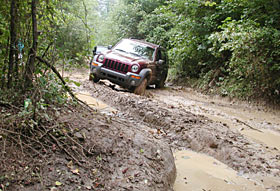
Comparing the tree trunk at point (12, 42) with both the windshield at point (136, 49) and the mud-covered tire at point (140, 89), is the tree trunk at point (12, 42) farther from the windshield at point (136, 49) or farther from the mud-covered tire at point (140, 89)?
the windshield at point (136, 49)

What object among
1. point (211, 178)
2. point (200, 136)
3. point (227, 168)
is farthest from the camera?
point (200, 136)

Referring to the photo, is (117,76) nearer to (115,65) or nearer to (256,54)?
(115,65)

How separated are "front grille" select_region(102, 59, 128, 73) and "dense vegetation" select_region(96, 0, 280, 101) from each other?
355cm

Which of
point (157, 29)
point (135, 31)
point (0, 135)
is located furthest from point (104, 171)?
point (135, 31)

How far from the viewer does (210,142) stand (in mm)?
4797

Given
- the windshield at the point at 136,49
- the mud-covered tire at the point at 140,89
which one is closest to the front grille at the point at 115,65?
the mud-covered tire at the point at 140,89

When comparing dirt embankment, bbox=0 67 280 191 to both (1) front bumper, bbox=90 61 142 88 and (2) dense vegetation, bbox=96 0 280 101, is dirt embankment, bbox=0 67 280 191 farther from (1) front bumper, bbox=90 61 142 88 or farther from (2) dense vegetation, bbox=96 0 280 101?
(2) dense vegetation, bbox=96 0 280 101

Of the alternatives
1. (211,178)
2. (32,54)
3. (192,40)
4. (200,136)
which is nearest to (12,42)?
(32,54)

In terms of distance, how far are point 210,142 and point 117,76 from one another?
→ 4.64 meters

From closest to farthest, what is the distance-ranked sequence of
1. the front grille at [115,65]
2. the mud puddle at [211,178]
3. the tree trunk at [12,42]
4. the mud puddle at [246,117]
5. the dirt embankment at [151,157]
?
the dirt embankment at [151,157] → the tree trunk at [12,42] → the mud puddle at [211,178] → the mud puddle at [246,117] → the front grille at [115,65]

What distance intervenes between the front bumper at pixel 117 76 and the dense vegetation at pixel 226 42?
11.0 feet

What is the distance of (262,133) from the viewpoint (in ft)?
20.2

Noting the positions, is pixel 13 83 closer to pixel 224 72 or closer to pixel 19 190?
pixel 19 190

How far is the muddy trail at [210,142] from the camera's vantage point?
3775 millimetres
